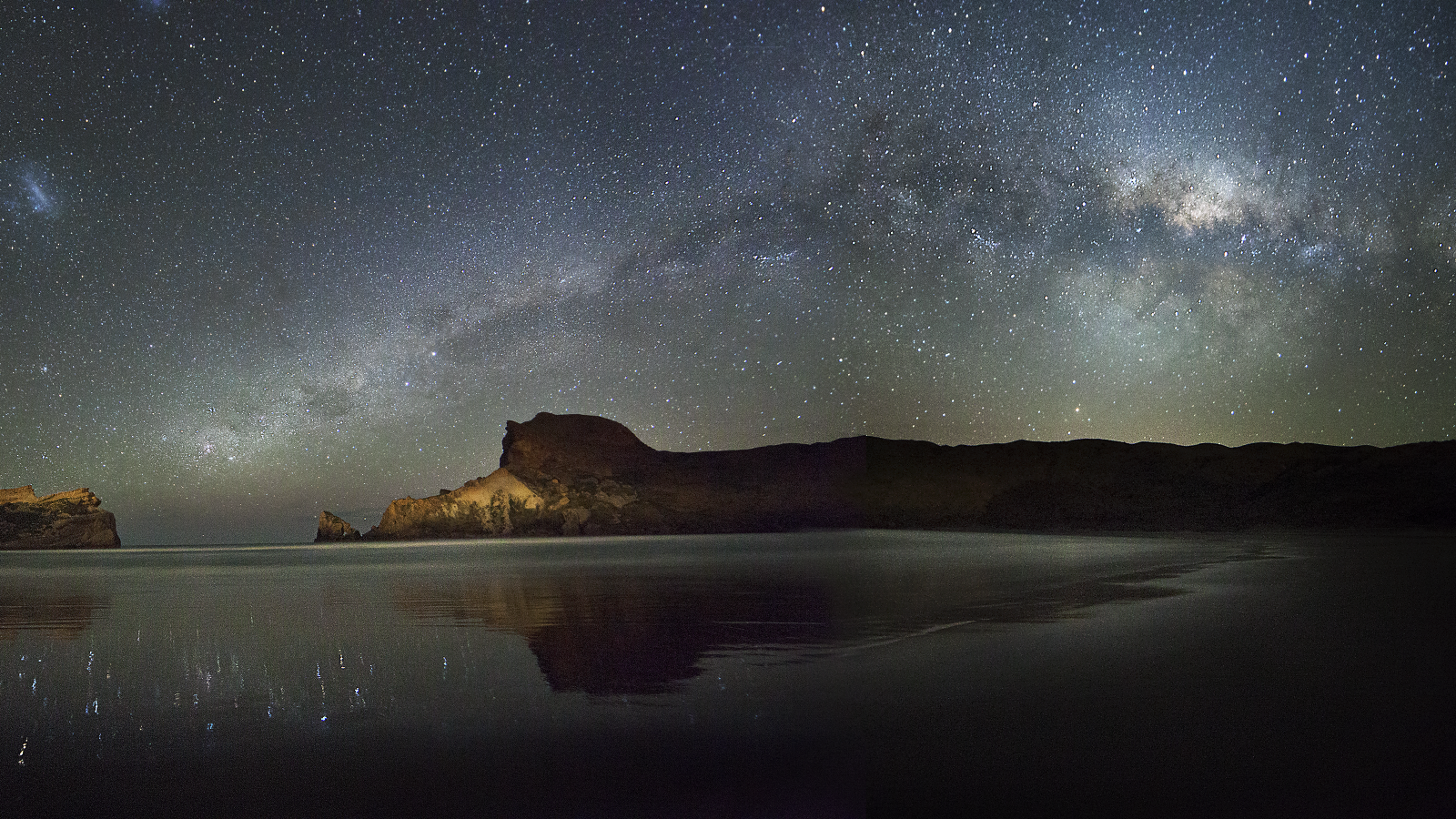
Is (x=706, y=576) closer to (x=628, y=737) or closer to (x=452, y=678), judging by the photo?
(x=452, y=678)

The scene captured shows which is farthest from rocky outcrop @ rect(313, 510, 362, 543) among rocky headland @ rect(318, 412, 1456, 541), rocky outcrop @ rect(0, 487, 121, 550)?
rocky outcrop @ rect(0, 487, 121, 550)

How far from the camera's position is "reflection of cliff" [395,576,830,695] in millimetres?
8844

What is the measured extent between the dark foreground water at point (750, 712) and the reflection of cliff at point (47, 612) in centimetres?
32

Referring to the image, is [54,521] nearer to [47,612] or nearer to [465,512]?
[465,512]

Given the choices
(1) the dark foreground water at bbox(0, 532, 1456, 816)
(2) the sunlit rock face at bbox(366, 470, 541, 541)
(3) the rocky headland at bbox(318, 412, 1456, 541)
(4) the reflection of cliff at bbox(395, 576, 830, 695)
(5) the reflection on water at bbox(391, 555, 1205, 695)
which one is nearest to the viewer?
(1) the dark foreground water at bbox(0, 532, 1456, 816)

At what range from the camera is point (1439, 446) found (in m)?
108

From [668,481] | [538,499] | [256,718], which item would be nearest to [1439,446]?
[668,481]

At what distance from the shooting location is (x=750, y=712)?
22.6 ft

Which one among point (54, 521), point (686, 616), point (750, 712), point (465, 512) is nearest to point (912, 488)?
point (465, 512)

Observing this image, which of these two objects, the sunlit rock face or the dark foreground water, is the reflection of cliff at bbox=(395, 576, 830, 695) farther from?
the sunlit rock face

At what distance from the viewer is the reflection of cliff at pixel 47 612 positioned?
539 inches

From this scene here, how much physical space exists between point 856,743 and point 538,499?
145642mm

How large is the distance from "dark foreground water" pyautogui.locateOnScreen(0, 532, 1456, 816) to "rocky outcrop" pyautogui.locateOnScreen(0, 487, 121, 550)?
141992 millimetres

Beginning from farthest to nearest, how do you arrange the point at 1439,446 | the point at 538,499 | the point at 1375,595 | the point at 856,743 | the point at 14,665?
the point at 538,499 → the point at 1439,446 → the point at 1375,595 → the point at 14,665 → the point at 856,743
